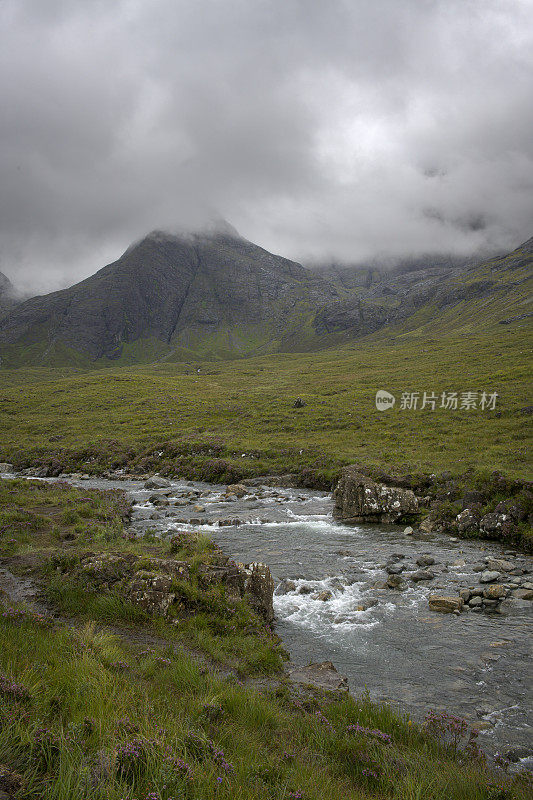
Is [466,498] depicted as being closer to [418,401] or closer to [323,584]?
[323,584]

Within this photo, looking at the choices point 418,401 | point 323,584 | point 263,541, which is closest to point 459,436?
point 418,401

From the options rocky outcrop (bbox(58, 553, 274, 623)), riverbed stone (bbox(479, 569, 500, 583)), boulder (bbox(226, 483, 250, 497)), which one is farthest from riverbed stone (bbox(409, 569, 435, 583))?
boulder (bbox(226, 483, 250, 497))

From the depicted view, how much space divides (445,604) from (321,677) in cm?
611

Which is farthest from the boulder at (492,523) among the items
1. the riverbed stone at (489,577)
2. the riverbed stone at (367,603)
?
the riverbed stone at (367,603)

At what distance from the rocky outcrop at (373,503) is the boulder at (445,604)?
1054 cm

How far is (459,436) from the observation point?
37031mm

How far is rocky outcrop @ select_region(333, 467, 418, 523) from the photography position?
24.6m

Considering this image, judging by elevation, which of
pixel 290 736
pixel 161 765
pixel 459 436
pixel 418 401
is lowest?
pixel 290 736

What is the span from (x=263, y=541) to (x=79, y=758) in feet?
55.2

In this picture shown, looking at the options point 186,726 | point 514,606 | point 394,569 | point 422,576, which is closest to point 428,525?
point 394,569

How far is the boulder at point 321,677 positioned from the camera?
9060mm

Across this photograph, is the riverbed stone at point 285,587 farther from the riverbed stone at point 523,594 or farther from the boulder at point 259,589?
the riverbed stone at point 523,594

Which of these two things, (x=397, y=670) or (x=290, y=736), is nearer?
(x=290, y=736)

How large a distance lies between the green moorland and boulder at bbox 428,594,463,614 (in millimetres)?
5831
